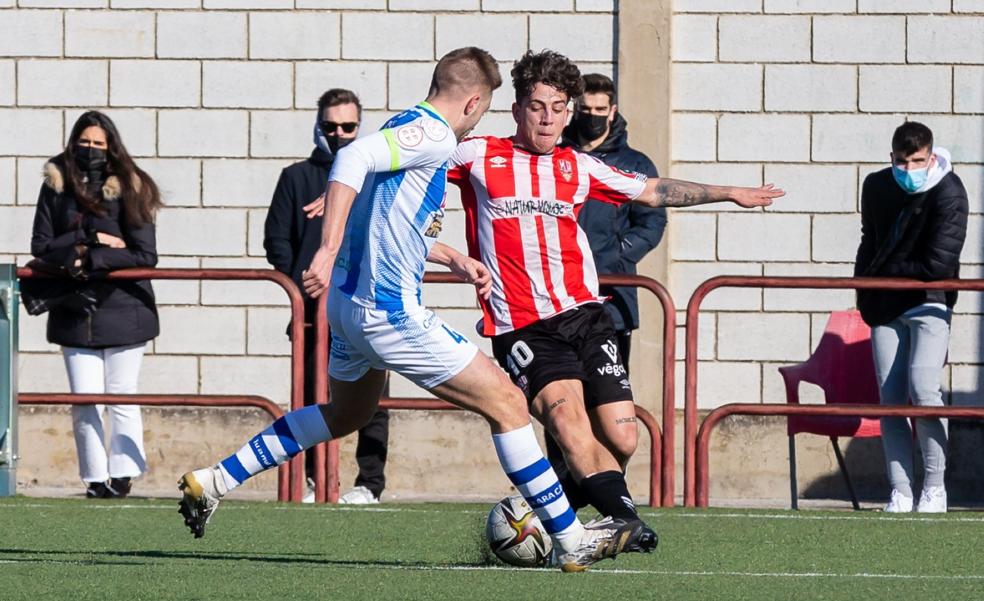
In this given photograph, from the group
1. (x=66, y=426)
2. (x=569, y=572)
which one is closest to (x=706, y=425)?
(x=569, y=572)

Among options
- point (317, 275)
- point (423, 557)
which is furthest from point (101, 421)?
point (317, 275)

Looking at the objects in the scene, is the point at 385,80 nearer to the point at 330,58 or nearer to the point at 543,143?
the point at 330,58

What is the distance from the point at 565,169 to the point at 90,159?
3351 mm

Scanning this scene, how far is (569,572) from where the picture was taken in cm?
652

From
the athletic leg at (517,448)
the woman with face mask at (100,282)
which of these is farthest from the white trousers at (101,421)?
the athletic leg at (517,448)

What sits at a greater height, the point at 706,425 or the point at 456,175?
the point at 456,175

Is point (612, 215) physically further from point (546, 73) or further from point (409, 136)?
point (409, 136)

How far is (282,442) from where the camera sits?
6.86 metres

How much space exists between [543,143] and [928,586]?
2.20 metres

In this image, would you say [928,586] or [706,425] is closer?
[928,586]

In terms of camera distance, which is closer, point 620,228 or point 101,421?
point 620,228

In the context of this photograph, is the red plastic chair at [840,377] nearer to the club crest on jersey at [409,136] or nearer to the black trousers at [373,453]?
the black trousers at [373,453]

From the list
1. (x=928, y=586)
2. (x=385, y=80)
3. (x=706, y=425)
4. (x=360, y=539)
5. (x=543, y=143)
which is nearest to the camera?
(x=928, y=586)

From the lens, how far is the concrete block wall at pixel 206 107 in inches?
475
